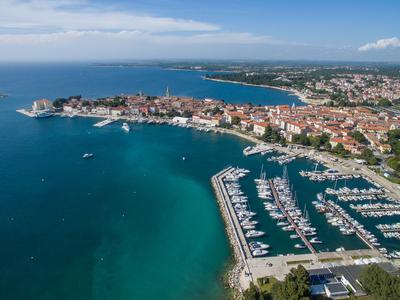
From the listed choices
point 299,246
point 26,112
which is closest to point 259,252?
point 299,246

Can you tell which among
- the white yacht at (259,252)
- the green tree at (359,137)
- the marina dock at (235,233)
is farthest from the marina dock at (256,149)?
the white yacht at (259,252)

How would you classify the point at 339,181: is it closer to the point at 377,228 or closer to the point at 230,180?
the point at 377,228

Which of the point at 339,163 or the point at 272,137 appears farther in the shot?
the point at 272,137

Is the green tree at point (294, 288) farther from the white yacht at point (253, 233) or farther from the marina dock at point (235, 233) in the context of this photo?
the white yacht at point (253, 233)

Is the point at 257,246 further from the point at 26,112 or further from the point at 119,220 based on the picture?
the point at 26,112

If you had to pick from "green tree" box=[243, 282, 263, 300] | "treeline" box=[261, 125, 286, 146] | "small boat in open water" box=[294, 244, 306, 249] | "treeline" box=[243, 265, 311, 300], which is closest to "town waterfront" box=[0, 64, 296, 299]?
"green tree" box=[243, 282, 263, 300]
